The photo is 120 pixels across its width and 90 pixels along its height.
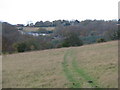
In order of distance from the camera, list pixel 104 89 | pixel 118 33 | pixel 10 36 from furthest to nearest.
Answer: pixel 10 36 → pixel 118 33 → pixel 104 89

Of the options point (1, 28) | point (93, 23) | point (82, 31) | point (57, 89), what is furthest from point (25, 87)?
point (93, 23)

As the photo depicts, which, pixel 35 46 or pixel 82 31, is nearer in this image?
pixel 35 46

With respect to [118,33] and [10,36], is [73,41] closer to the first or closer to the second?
[118,33]

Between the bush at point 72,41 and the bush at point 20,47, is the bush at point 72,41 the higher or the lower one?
the higher one

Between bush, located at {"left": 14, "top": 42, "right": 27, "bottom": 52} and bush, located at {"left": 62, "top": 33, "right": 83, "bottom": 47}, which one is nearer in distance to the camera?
bush, located at {"left": 14, "top": 42, "right": 27, "bottom": 52}

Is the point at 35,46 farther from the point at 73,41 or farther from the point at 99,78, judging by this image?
the point at 99,78

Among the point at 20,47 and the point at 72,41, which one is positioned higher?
the point at 72,41

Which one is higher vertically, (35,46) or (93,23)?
(93,23)

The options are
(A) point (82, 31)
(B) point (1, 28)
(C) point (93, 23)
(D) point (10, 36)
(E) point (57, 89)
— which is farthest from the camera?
(C) point (93, 23)

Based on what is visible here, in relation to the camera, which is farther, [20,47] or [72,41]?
[72,41]

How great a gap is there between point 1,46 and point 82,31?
75.6 ft

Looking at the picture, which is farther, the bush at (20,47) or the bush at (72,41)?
the bush at (72,41)

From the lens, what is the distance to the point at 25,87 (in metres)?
9.03

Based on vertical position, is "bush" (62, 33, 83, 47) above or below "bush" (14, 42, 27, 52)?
above
